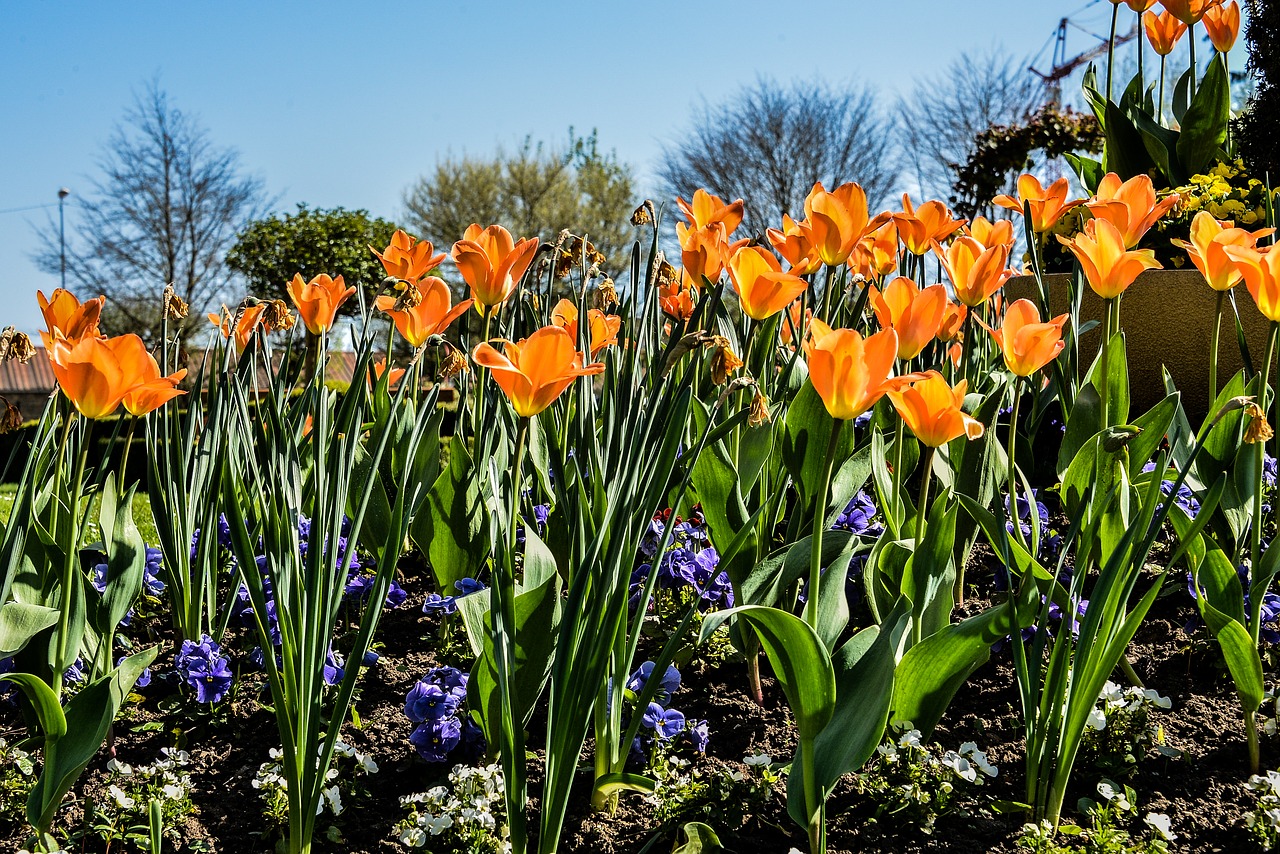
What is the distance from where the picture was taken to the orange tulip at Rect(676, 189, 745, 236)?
1881 mm

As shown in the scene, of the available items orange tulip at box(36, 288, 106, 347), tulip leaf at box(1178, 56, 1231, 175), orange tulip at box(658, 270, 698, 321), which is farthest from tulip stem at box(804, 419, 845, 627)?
tulip leaf at box(1178, 56, 1231, 175)

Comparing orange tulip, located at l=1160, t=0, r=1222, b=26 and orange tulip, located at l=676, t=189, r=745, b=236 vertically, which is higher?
orange tulip, located at l=1160, t=0, r=1222, b=26

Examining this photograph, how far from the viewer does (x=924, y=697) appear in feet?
4.36

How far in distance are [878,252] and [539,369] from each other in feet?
3.71

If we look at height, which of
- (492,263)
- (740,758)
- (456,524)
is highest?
(492,263)

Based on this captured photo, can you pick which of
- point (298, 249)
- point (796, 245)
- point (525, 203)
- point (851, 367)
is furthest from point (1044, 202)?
point (525, 203)

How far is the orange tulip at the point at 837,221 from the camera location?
162 cm

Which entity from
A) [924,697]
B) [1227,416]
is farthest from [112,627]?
[1227,416]

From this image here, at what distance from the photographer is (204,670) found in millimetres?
1550

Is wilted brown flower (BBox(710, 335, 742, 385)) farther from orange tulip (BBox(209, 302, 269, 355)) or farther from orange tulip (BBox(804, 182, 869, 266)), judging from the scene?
orange tulip (BBox(209, 302, 269, 355))

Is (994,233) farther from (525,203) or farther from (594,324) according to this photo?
(525,203)

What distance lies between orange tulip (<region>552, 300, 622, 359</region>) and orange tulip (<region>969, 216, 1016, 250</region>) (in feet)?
2.21

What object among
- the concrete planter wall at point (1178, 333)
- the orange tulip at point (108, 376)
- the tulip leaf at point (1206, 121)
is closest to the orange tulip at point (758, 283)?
the orange tulip at point (108, 376)

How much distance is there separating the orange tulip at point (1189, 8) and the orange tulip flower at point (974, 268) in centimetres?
163
